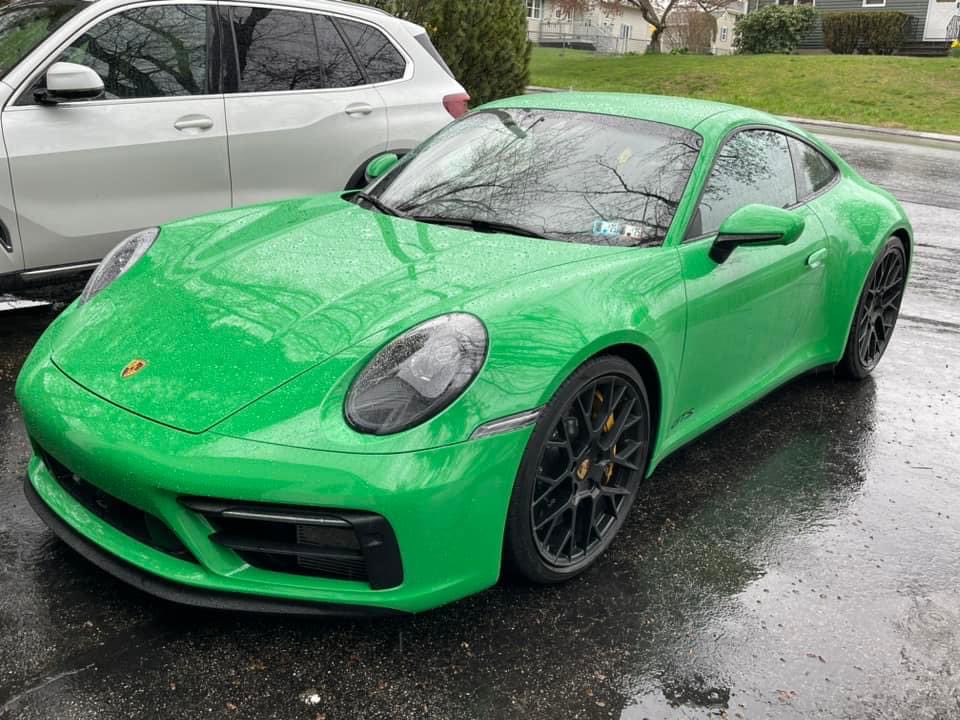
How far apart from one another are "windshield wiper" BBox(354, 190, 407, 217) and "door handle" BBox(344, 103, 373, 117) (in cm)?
189

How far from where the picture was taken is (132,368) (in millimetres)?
2750

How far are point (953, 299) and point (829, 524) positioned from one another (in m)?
3.76

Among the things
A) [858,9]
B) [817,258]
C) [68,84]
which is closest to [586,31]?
[858,9]

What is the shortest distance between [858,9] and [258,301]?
4119cm

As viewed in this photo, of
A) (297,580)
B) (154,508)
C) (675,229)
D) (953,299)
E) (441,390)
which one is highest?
(675,229)

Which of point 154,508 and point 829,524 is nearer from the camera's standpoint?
point 154,508

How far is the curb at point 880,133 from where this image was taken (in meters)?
18.8

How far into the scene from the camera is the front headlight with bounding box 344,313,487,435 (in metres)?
2.51

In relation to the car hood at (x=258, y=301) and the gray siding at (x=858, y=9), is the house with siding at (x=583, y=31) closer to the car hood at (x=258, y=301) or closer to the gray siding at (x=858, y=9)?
the gray siding at (x=858, y=9)

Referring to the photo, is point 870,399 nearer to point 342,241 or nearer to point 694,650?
point 694,650

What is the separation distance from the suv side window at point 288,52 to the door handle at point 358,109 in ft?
0.52

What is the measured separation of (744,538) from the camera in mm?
3424

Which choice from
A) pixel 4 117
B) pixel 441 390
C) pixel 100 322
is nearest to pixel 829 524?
pixel 441 390

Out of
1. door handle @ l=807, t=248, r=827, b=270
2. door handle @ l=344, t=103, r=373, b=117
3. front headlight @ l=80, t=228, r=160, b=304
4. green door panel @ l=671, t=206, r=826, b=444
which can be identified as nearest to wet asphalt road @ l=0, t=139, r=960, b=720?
green door panel @ l=671, t=206, r=826, b=444
